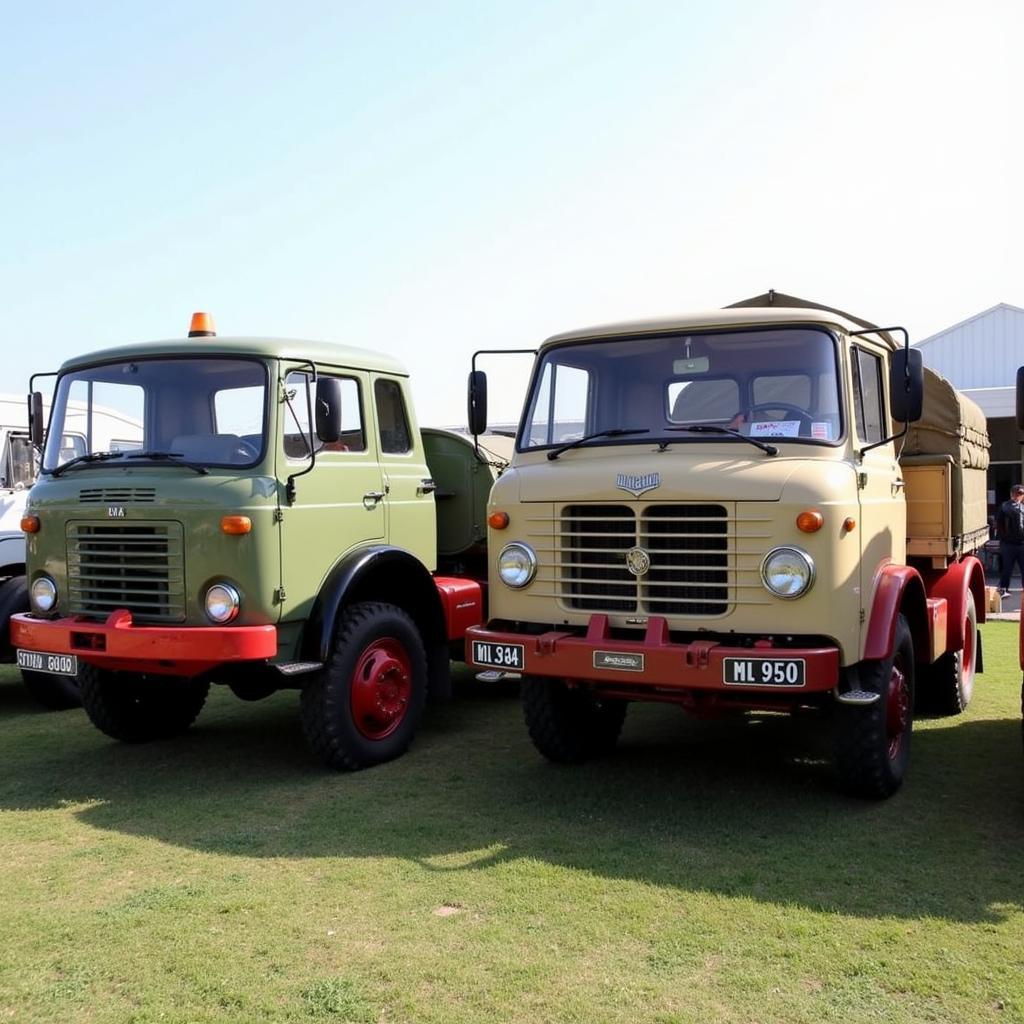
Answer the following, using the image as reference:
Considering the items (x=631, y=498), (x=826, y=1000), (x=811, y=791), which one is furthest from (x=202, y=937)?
(x=811, y=791)

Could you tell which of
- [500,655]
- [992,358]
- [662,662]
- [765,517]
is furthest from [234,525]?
[992,358]

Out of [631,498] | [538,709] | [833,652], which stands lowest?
[538,709]

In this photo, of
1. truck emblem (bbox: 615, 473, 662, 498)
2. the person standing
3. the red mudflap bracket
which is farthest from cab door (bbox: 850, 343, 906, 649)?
the person standing

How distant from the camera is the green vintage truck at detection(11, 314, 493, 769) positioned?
597 cm

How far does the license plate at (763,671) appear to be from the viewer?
493 cm

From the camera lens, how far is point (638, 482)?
5.39 metres

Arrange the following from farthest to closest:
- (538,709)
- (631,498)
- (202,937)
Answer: (538,709) → (631,498) → (202,937)

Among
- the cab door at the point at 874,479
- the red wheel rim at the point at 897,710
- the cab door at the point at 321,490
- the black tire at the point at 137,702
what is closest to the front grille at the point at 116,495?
the cab door at the point at 321,490

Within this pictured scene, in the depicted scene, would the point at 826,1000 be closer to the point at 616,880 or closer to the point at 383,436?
the point at 616,880

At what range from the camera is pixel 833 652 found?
501cm

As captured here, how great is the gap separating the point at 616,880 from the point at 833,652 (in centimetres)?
146

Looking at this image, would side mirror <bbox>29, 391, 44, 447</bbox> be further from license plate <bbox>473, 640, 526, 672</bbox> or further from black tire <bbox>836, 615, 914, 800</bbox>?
black tire <bbox>836, 615, 914, 800</bbox>

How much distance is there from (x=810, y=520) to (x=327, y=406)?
2777 mm

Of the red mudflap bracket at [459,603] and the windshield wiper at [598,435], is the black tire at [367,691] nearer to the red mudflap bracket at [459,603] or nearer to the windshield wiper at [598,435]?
the red mudflap bracket at [459,603]
